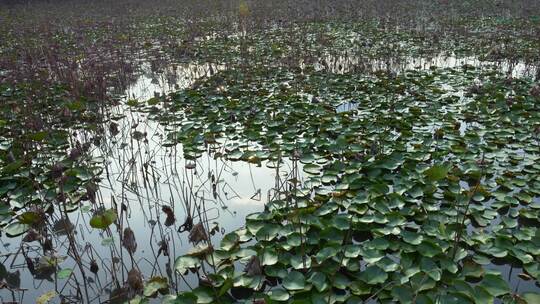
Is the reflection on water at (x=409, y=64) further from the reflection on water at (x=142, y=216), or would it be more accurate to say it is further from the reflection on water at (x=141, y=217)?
the reflection on water at (x=141, y=217)

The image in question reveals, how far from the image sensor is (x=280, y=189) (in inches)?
122

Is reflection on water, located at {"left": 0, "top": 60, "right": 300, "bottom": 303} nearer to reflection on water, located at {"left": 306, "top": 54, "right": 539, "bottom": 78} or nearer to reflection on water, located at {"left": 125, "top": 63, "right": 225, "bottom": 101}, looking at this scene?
reflection on water, located at {"left": 125, "top": 63, "right": 225, "bottom": 101}

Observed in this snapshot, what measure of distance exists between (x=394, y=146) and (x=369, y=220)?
1.17m

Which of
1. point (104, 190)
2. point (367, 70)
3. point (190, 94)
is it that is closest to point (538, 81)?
point (367, 70)

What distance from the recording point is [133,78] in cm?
641

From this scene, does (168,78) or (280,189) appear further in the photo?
(168,78)

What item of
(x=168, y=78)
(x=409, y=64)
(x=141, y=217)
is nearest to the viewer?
(x=141, y=217)

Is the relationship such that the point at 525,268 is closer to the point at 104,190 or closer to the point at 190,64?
the point at 104,190

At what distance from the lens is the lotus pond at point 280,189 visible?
2186 mm

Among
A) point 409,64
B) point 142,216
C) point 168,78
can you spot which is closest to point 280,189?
point 142,216

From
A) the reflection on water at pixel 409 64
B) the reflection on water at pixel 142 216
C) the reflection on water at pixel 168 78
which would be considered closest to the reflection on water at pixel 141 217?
the reflection on water at pixel 142 216

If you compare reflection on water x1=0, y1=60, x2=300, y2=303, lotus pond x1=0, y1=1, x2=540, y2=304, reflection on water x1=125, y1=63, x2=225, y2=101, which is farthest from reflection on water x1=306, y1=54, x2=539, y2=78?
reflection on water x1=0, y1=60, x2=300, y2=303

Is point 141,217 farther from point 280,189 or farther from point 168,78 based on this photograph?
point 168,78

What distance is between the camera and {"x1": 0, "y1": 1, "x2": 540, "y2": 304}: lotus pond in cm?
219
